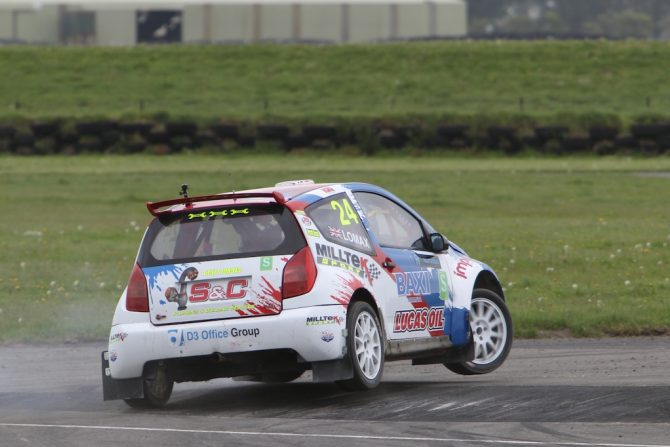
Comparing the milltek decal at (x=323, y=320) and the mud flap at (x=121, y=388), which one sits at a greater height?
the milltek decal at (x=323, y=320)

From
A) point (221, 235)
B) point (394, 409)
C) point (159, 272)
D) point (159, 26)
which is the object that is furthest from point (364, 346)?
point (159, 26)

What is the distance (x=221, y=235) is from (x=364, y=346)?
3.85ft

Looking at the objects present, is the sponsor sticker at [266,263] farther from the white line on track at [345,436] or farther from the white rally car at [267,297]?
the white line on track at [345,436]

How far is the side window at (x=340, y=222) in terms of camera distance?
386 inches

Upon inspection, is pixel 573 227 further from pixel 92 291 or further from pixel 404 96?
pixel 404 96

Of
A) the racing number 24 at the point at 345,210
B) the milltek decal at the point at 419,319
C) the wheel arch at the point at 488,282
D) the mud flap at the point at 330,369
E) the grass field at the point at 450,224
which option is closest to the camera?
the mud flap at the point at 330,369

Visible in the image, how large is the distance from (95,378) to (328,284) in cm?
292

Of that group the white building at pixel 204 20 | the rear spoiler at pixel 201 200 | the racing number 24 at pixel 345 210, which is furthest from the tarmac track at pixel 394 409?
the white building at pixel 204 20

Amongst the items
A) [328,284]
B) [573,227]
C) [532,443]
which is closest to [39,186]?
[573,227]

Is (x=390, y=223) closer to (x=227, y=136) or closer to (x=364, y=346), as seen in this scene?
(x=364, y=346)

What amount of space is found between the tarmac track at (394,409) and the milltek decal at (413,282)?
0.66 metres

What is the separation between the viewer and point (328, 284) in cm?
943

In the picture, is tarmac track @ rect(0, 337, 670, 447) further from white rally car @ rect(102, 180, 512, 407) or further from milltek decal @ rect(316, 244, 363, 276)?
milltek decal @ rect(316, 244, 363, 276)

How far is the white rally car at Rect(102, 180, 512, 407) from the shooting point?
9.38m
